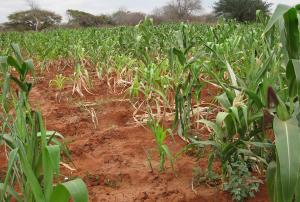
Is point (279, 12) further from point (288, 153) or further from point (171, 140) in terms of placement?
point (171, 140)

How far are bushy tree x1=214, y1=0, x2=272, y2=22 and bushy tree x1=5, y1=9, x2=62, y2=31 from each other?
51.6 ft

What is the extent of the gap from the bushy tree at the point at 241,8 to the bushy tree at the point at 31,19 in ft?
51.6

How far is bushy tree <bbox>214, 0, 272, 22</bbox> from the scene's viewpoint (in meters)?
25.0

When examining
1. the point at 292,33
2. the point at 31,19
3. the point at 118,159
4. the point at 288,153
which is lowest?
the point at 118,159

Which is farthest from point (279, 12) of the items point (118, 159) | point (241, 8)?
point (241, 8)

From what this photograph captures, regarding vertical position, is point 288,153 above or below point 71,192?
above

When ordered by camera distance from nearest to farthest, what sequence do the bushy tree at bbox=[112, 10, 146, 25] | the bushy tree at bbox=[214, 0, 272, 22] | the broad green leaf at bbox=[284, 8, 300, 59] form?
1. the broad green leaf at bbox=[284, 8, 300, 59]
2. the bushy tree at bbox=[214, 0, 272, 22]
3. the bushy tree at bbox=[112, 10, 146, 25]

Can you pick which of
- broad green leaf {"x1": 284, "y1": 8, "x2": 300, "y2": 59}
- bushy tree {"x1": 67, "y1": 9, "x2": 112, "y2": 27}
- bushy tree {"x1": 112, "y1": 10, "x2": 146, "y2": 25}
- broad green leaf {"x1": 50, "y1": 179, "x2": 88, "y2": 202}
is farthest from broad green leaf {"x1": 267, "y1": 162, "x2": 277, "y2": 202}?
bushy tree {"x1": 67, "y1": 9, "x2": 112, "y2": 27}

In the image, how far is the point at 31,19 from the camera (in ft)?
120

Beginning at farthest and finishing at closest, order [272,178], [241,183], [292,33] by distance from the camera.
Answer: [241,183]
[272,178]
[292,33]

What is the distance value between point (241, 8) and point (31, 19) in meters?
19.8

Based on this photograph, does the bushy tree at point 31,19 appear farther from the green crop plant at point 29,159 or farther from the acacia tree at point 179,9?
the green crop plant at point 29,159

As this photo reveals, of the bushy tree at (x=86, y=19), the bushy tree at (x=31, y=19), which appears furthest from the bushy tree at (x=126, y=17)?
the bushy tree at (x=31, y=19)

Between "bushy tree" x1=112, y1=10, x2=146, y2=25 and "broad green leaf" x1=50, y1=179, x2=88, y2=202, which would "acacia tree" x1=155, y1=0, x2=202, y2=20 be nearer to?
"bushy tree" x1=112, y1=10, x2=146, y2=25
